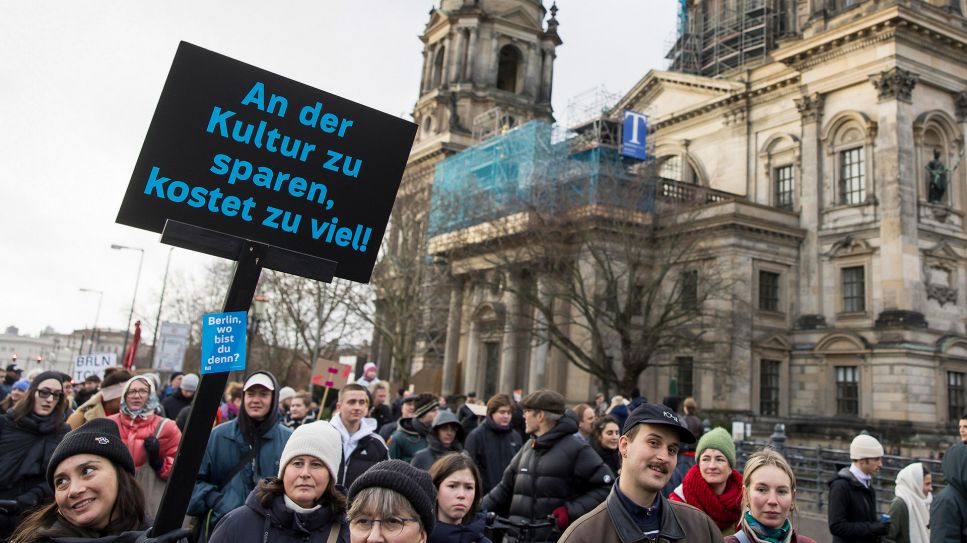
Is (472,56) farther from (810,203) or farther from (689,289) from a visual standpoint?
(689,289)

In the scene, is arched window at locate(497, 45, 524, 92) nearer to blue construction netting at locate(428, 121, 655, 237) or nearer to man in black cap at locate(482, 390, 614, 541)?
blue construction netting at locate(428, 121, 655, 237)

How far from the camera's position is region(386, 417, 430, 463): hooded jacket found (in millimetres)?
8961

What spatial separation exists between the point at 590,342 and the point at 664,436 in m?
32.1

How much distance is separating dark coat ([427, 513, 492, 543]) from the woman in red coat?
1.54 metres

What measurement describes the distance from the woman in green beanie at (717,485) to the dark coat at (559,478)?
1.19m

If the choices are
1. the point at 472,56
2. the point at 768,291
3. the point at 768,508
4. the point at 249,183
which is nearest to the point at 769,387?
the point at 768,291

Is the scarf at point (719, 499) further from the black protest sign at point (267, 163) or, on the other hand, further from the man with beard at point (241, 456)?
the man with beard at point (241, 456)

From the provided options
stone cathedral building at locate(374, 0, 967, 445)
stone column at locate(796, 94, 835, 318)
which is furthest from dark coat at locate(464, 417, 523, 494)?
stone column at locate(796, 94, 835, 318)

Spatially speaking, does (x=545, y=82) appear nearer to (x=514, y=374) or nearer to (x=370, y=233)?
(x=514, y=374)

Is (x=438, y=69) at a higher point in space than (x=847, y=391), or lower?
Result: higher

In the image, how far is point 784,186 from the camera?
40.1 m

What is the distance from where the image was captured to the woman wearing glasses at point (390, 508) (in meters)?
3.24

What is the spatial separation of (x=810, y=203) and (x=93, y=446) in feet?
125

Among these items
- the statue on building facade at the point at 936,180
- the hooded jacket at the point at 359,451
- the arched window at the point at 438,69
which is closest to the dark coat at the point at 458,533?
the hooded jacket at the point at 359,451
